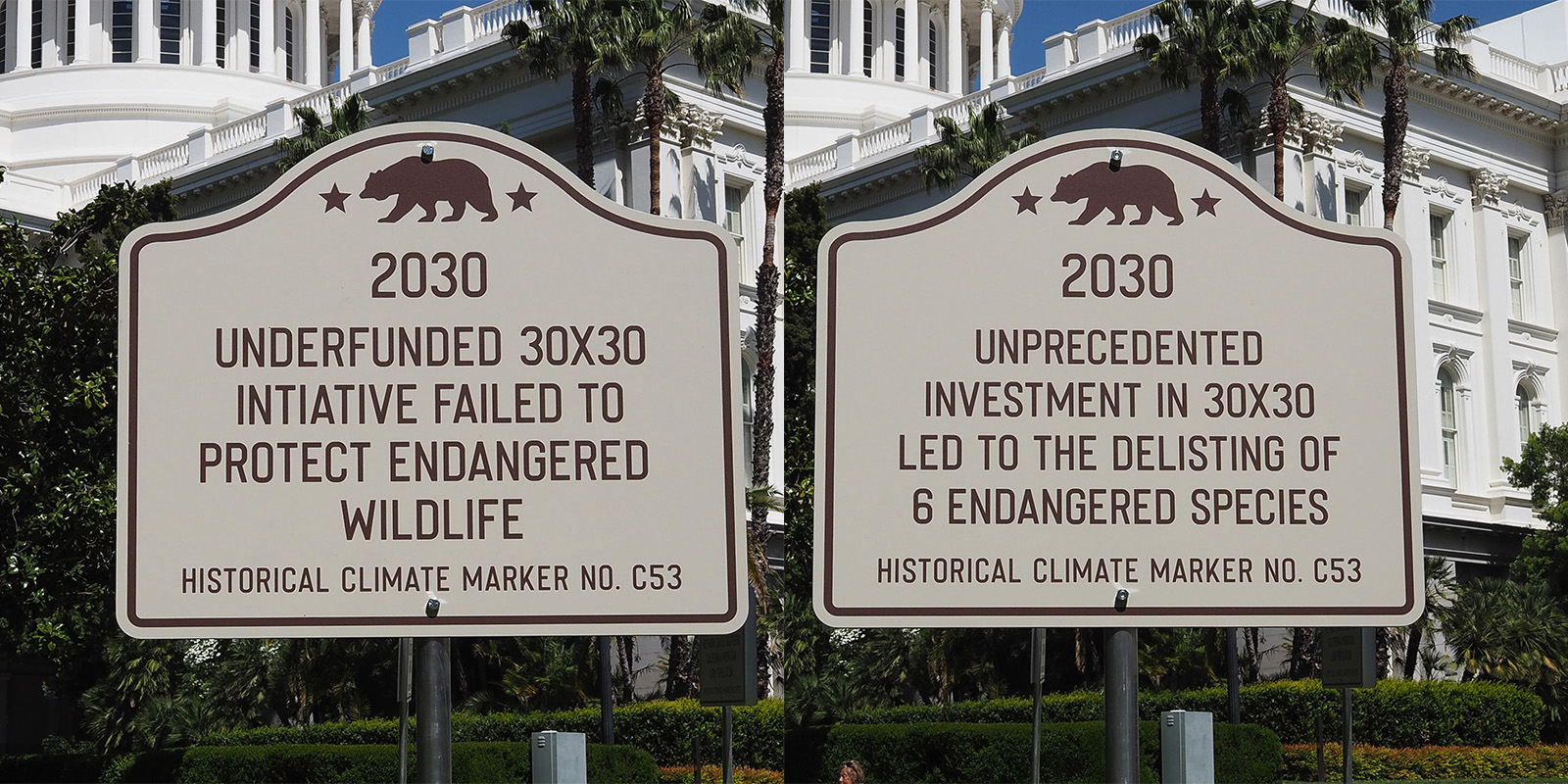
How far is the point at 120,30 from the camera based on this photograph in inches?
3164

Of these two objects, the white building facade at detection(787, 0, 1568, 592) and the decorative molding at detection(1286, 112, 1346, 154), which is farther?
the white building facade at detection(787, 0, 1568, 592)

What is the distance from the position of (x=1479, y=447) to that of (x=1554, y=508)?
24.5 feet

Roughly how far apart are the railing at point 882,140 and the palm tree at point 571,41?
557 cm

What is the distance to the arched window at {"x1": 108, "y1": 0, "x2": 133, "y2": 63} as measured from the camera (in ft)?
261

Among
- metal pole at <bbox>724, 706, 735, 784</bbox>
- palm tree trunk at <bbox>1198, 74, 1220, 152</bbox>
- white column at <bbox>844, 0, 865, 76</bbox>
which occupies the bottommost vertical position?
metal pole at <bbox>724, 706, 735, 784</bbox>

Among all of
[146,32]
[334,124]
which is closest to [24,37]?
[146,32]

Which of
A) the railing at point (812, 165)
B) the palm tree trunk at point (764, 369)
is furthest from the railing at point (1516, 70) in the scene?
the palm tree trunk at point (764, 369)

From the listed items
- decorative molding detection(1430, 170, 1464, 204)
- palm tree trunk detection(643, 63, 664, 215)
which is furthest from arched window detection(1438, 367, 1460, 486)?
palm tree trunk detection(643, 63, 664, 215)

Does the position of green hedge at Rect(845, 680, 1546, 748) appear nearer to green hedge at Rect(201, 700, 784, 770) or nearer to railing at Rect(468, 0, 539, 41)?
green hedge at Rect(201, 700, 784, 770)

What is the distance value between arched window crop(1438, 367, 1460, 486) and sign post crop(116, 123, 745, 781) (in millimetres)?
40037

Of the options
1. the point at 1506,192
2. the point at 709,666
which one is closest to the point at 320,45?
the point at 1506,192

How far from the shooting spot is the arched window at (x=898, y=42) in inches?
2876

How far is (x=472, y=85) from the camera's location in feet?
100

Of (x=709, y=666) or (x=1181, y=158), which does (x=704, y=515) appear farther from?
(x=709, y=666)
